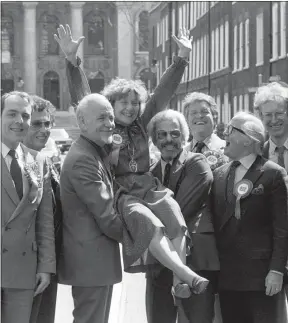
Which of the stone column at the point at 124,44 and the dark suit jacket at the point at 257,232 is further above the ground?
the stone column at the point at 124,44

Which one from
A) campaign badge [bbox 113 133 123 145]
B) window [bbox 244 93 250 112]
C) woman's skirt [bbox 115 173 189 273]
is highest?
window [bbox 244 93 250 112]

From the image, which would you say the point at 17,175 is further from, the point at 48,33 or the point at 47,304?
the point at 48,33

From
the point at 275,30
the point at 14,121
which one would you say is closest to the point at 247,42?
the point at 275,30

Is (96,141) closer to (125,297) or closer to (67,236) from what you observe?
Answer: (67,236)

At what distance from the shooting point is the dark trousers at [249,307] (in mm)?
5809

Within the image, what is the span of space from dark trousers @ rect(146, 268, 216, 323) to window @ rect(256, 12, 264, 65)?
2549 cm

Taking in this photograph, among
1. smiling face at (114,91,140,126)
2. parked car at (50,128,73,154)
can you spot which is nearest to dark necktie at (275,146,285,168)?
smiling face at (114,91,140,126)

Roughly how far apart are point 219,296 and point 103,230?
1057 millimetres

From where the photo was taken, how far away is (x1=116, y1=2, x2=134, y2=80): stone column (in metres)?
77.9

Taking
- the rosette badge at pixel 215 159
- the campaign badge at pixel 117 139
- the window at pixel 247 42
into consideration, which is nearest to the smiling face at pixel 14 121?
the campaign badge at pixel 117 139

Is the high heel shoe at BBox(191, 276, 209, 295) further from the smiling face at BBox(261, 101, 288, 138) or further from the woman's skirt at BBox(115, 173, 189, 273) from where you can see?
the smiling face at BBox(261, 101, 288, 138)

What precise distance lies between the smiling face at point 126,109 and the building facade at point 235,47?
609 inches

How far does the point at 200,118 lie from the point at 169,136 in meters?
0.90

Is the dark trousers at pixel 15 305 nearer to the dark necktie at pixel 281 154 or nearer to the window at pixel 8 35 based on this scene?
the dark necktie at pixel 281 154
